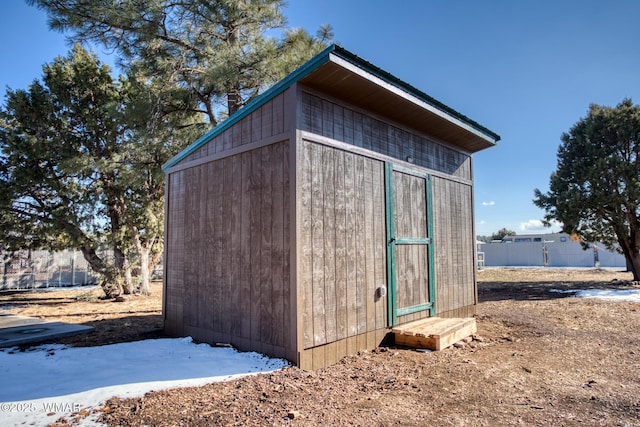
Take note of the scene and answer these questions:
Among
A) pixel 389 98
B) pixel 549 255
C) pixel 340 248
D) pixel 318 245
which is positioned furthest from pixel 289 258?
pixel 549 255

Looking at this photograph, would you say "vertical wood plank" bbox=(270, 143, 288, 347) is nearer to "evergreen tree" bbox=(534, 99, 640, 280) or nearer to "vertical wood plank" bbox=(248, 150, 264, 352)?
"vertical wood plank" bbox=(248, 150, 264, 352)

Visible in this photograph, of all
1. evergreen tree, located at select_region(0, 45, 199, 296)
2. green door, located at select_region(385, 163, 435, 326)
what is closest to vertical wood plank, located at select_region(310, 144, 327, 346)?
green door, located at select_region(385, 163, 435, 326)

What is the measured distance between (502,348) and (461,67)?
265 inches

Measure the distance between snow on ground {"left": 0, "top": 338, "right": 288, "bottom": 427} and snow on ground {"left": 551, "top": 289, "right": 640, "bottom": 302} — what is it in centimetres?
858

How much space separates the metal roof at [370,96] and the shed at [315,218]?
16 mm

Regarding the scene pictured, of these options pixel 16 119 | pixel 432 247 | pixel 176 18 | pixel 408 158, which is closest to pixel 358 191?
pixel 408 158

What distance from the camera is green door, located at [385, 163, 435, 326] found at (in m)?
4.35

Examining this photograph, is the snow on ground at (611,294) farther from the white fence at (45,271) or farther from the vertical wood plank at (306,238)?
the white fence at (45,271)

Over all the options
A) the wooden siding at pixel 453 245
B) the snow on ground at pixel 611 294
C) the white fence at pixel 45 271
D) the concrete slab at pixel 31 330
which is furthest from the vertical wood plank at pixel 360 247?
the white fence at pixel 45 271

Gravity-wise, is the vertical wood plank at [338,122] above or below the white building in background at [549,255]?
above

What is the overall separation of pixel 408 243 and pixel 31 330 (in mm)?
5266

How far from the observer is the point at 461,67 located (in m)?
8.68

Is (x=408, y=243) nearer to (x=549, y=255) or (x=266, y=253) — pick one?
(x=266, y=253)

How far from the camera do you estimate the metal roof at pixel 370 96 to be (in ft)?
11.2
